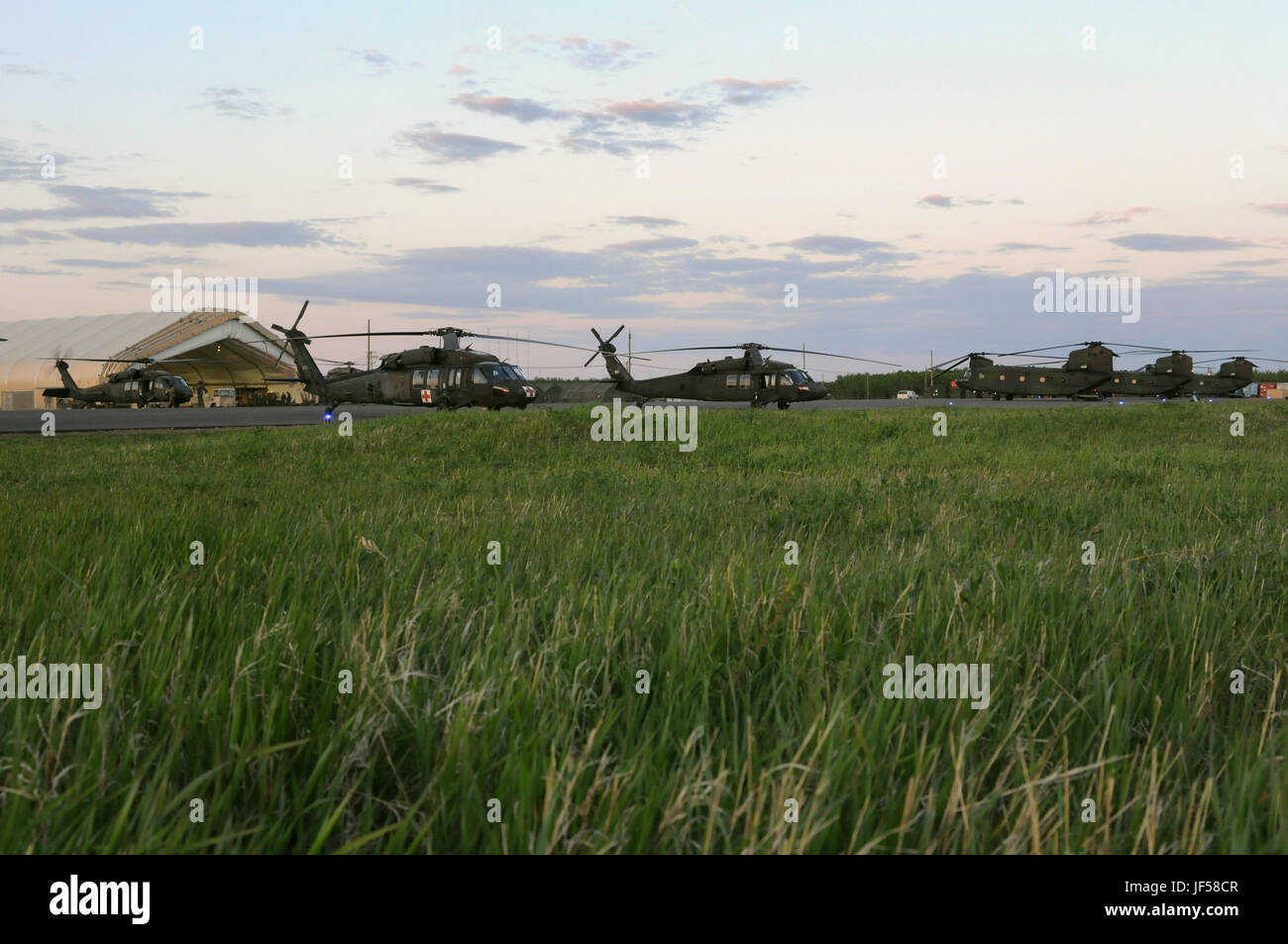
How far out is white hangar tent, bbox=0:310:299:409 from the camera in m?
52.8

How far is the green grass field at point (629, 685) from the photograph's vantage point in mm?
1739

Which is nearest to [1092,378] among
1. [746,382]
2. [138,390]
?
[746,382]

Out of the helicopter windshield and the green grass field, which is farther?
the helicopter windshield

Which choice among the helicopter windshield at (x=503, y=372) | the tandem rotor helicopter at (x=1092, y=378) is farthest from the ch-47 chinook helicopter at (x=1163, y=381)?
the helicopter windshield at (x=503, y=372)

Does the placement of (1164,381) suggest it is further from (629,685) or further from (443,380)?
(629,685)

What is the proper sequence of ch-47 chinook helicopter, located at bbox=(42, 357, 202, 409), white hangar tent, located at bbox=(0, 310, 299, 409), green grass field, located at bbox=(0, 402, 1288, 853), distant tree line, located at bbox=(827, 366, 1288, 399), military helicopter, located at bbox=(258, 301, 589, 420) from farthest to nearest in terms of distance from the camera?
distant tree line, located at bbox=(827, 366, 1288, 399), white hangar tent, located at bbox=(0, 310, 299, 409), ch-47 chinook helicopter, located at bbox=(42, 357, 202, 409), military helicopter, located at bbox=(258, 301, 589, 420), green grass field, located at bbox=(0, 402, 1288, 853)

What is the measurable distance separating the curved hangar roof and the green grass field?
5286cm

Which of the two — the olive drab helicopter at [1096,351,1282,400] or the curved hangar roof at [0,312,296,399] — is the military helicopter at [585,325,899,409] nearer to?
the olive drab helicopter at [1096,351,1282,400]

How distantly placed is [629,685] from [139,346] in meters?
58.0

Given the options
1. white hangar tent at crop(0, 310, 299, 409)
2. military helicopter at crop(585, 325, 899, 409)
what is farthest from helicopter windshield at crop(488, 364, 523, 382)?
white hangar tent at crop(0, 310, 299, 409)

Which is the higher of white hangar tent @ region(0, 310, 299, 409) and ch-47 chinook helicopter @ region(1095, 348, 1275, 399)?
white hangar tent @ region(0, 310, 299, 409)

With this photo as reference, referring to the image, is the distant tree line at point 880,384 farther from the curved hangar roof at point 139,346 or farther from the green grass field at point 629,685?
the green grass field at point 629,685

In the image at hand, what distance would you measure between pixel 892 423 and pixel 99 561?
586 inches
